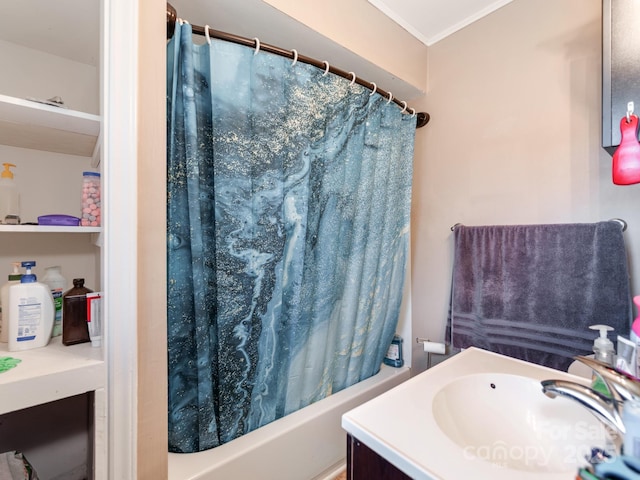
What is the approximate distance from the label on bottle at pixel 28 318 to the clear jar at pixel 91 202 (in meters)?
0.25

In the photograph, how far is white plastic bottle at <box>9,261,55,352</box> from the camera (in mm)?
752

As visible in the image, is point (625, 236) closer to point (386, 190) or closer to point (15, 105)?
point (386, 190)

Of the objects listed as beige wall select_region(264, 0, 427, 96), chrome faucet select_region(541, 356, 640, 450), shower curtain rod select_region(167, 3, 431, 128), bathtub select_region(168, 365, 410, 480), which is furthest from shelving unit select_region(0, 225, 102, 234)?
chrome faucet select_region(541, 356, 640, 450)

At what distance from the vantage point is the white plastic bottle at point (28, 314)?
2.47 feet

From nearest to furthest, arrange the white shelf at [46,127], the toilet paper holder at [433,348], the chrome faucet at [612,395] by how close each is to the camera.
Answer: the chrome faucet at [612,395] → the white shelf at [46,127] → the toilet paper holder at [433,348]

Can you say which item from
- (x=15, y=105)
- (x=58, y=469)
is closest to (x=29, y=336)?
(x=15, y=105)

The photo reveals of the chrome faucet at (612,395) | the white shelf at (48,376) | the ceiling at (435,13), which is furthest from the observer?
the ceiling at (435,13)

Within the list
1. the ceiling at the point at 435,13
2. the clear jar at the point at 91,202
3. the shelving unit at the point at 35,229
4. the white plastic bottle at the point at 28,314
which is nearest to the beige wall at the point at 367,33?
the ceiling at the point at 435,13

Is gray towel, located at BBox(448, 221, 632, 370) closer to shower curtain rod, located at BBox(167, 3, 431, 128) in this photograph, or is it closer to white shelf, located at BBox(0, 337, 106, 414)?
shower curtain rod, located at BBox(167, 3, 431, 128)

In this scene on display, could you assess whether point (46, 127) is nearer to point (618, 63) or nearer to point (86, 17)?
point (86, 17)

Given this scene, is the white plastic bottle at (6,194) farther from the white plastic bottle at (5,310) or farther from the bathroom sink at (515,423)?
the bathroom sink at (515,423)

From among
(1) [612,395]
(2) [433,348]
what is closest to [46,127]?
(1) [612,395]

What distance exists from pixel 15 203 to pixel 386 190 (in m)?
1.47

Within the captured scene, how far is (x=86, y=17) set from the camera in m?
0.96
